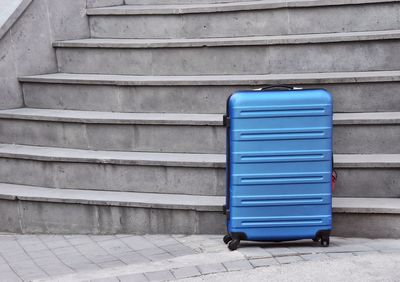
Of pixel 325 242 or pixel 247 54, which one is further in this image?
pixel 247 54

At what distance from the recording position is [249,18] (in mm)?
6414

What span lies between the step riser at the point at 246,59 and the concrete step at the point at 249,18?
40 cm

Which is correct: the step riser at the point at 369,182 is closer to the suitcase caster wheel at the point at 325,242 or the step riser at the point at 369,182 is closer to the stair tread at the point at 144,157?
the stair tread at the point at 144,157

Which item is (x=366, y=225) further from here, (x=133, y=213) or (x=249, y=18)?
(x=249, y=18)

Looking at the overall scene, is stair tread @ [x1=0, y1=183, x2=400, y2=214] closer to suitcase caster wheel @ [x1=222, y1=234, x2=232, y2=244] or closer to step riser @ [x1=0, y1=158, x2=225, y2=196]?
step riser @ [x1=0, y1=158, x2=225, y2=196]

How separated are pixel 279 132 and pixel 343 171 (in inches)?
30.1

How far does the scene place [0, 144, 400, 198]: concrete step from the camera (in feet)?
17.1

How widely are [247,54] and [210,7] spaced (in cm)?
73

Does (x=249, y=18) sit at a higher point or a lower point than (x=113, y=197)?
higher

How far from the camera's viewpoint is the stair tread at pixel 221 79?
18.1ft

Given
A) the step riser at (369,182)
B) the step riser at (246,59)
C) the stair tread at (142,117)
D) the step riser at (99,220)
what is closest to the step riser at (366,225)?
the step riser at (369,182)

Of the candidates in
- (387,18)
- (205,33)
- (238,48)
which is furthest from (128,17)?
(387,18)

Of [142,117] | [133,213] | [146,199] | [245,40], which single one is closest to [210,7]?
[245,40]

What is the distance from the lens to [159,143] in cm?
580
